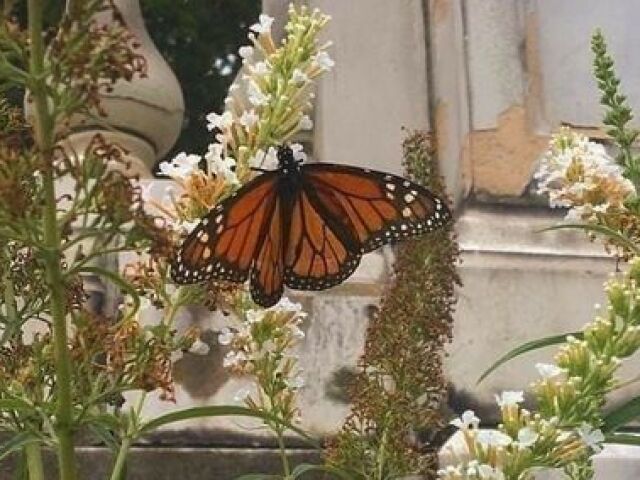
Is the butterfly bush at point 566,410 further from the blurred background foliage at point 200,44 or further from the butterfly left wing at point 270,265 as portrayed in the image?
the blurred background foliage at point 200,44

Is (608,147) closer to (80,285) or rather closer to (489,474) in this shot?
(80,285)

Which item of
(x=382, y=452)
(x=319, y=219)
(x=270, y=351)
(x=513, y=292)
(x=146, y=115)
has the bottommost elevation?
(x=382, y=452)

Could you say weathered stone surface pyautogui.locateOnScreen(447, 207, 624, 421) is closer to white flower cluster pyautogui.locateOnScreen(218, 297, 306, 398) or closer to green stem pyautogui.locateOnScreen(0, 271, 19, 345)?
white flower cluster pyautogui.locateOnScreen(218, 297, 306, 398)

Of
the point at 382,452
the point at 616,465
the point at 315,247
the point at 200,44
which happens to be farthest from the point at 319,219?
the point at 200,44

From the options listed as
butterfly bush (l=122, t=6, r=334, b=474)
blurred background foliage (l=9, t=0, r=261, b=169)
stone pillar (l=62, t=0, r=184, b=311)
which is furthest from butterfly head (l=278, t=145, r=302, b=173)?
blurred background foliage (l=9, t=0, r=261, b=169)

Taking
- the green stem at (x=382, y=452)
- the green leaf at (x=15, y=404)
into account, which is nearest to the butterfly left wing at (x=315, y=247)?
the green stem at (x=382, y=452)

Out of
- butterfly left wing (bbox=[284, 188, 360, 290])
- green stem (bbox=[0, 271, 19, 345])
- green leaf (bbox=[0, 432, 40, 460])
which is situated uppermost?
butterfly left wing (bbox=[284, 188, 360, 290])

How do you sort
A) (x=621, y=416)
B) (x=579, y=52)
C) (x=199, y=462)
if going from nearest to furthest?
(x=621, y=416), (x=199, y=462), (x=579, y=52)

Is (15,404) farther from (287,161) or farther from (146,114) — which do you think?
(146,114)
